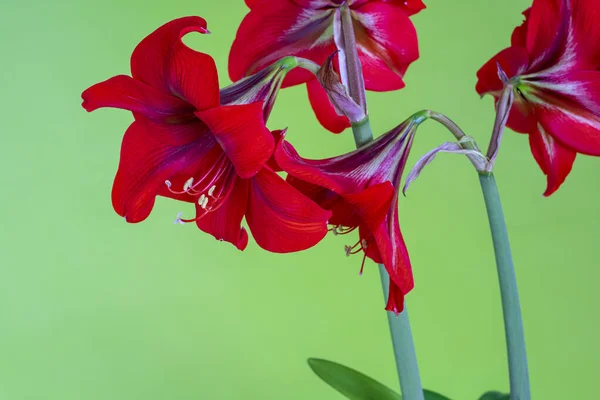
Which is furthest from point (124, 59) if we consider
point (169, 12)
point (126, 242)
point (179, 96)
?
point (179, 96)

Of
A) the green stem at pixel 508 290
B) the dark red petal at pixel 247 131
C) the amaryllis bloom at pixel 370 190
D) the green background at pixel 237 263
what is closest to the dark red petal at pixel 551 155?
the green stem at pixel 508 290

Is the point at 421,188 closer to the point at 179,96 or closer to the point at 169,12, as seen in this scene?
the point at 169,12

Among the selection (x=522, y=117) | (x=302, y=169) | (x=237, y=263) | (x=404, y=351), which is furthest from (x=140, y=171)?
(x=237, y=263)

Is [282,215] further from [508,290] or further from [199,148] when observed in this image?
[508,290]

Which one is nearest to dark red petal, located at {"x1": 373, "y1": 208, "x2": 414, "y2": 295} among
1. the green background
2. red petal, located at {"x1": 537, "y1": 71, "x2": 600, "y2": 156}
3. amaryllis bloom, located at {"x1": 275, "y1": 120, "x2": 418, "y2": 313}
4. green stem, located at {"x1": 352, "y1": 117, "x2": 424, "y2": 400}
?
amaryllis bloom, located at {"x1": 275, "y1": 120, "x2": 418, "y2": 313}

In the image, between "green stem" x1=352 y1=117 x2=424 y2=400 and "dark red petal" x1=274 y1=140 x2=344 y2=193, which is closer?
"dark red petal" x1=274 y1=140 x2=344 y2=193

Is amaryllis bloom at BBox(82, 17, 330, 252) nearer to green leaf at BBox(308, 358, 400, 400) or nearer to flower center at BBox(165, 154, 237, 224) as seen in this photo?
flower center at BBox(165, 154, 237, 224)
